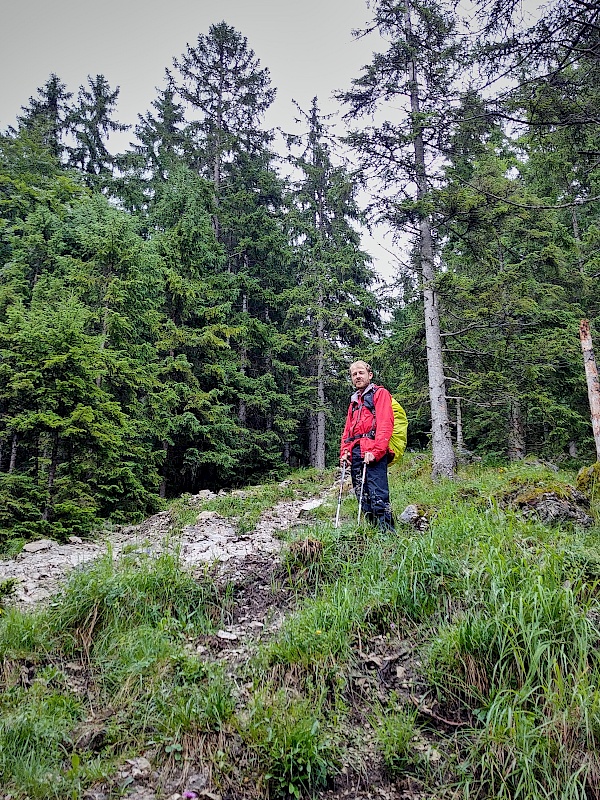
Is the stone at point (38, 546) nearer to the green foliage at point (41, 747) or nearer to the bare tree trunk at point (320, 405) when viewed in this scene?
the green foliage at point (41, 747)

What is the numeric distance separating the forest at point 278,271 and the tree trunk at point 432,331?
0.07 m

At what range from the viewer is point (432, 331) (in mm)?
11672

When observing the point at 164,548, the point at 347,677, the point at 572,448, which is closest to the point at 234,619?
the point at 347,677

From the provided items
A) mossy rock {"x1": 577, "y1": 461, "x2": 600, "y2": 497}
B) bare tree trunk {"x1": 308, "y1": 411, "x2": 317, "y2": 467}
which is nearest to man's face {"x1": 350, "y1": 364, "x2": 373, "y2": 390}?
mossy rock {"x1": 577, "y1": 461, "x2": 600, "y2": 497}

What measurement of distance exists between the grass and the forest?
444 cm

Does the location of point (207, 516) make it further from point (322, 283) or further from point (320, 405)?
point (322, 283)

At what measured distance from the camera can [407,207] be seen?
11.2 m

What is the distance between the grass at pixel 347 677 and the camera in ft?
8.18

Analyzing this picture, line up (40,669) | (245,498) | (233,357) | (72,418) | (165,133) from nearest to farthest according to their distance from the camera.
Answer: (40,669)
(72,418)
(245,498)
(233,357)
(165,133)

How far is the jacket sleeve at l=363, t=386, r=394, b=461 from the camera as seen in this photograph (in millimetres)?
5324

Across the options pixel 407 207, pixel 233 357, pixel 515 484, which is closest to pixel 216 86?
pixel 233 357

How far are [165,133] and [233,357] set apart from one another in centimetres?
1700

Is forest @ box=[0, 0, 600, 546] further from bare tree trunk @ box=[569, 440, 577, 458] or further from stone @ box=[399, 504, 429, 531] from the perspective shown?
stone @ box=[399, 504, 429, 531]

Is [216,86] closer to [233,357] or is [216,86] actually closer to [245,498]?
[233,357]
